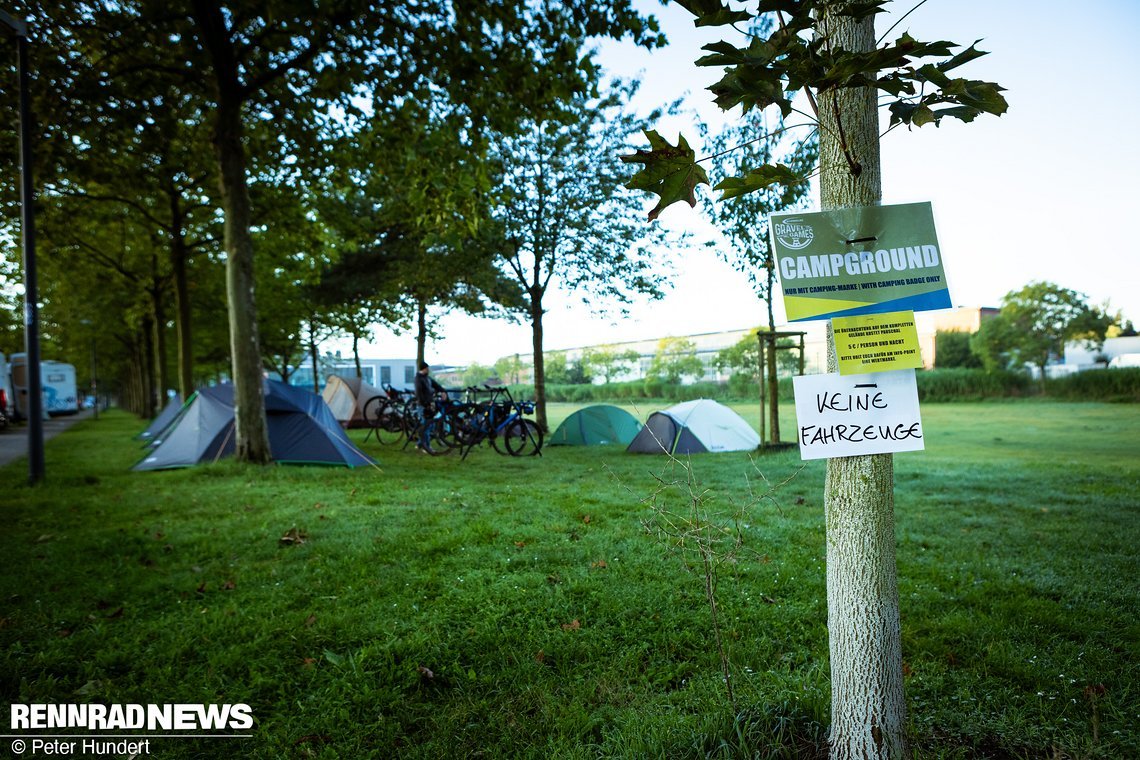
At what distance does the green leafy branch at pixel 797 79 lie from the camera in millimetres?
1487

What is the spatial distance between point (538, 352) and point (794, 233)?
1380cm

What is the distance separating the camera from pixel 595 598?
3.46 m

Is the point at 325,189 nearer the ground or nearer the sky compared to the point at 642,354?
nearer the sky

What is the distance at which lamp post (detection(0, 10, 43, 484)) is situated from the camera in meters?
7.29

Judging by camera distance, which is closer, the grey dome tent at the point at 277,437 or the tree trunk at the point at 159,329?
the grey dome tent at the point at 277,437

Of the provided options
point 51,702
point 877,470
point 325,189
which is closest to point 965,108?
point 877,470

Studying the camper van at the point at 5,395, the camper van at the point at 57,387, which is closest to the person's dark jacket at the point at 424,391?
the camper van at the point at 5,395

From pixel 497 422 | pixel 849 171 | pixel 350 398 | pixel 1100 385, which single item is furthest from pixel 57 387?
pixel 1100 385

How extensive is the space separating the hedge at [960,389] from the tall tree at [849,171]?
5018 mm

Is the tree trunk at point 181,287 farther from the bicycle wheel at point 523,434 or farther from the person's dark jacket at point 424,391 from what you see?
Answer: the bicycle wheel at point 523,434

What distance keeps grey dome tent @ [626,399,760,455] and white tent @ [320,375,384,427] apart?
9937 mm

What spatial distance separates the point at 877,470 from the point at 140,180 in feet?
46.9

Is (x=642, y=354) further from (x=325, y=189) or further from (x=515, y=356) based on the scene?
(x=325, y=189)

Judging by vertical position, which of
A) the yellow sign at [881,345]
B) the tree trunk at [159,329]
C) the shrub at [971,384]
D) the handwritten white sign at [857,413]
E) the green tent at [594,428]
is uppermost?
the tree trunk at [159,329]
